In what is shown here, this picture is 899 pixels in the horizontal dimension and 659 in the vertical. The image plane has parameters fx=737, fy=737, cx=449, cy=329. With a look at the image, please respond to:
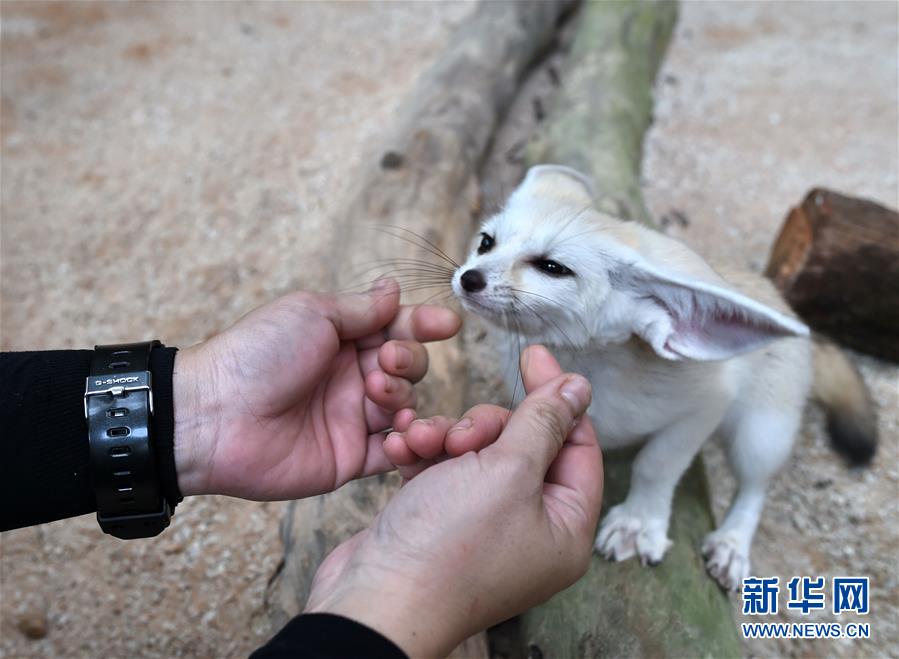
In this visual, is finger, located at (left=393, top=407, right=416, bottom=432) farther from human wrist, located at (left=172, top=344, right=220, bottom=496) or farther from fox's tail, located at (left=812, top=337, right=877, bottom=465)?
fox's tail, located at (left=812, top=337, right=877, bottom=465)

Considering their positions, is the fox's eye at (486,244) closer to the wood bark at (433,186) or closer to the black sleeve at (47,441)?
the wood bark at (433,186)

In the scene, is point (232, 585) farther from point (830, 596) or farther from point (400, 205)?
point (830, 596)

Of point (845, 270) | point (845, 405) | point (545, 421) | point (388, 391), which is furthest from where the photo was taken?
point (845, 270)

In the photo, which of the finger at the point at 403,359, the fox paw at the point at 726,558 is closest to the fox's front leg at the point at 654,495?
the fox paw at the point at 726,558

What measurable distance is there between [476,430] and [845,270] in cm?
196

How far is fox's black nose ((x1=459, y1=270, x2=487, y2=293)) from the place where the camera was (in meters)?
1.72

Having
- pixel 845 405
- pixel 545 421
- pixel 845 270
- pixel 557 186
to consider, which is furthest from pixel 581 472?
pixel 845 270

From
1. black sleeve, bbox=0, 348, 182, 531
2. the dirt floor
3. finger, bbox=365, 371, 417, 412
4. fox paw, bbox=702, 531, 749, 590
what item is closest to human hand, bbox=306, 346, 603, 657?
finger, bbox=365, 371, 417, 412

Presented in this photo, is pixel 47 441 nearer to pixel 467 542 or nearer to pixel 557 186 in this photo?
pixel 467 542

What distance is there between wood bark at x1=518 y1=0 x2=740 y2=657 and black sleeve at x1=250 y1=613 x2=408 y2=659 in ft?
2.46

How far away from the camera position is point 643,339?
5.86 feet

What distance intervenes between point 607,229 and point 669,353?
1.13ft

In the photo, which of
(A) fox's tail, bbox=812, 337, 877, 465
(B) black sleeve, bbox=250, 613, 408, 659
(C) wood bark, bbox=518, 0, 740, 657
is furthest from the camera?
(A) fox's tail, bbox=812, 337, 877, 465

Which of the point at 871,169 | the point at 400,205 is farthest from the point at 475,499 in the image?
the point at 871,169
